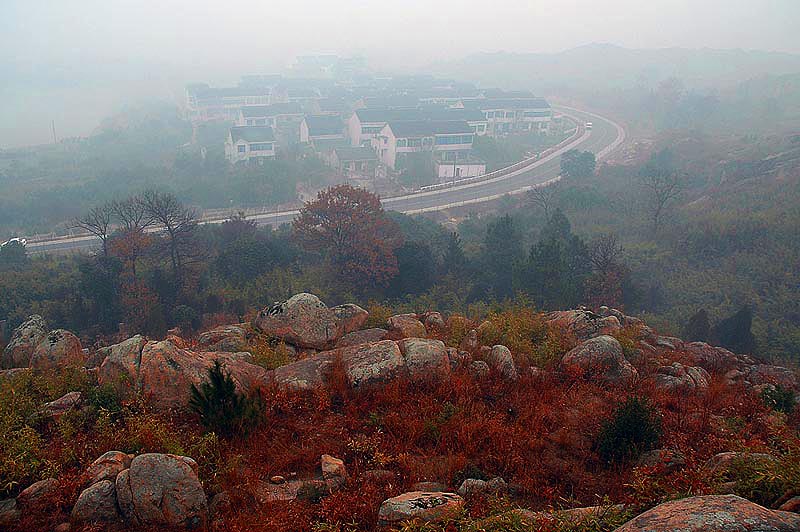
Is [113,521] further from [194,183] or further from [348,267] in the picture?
[194,183]

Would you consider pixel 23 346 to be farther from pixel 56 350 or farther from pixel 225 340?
pixel 225 340

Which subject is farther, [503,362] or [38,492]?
[503,362]

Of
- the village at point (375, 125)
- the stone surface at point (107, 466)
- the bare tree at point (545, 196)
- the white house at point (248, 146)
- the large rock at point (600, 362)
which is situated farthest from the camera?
the white house at point (248, 146)

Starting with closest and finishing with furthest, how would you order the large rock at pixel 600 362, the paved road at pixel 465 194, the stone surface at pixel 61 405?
1. the stone surface at pixel 61 405
2. the large rock at pixel 600 362
3. the paved road at pixel 465 194

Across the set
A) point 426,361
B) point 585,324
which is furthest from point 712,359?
point 426,361

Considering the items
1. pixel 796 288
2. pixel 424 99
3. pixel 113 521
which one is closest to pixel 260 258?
pixel 113 521

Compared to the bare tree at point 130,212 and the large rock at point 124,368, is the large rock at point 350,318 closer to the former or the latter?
the large rock at point 124,368

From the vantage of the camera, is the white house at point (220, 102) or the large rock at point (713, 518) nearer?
the large rock at point (713, 518)

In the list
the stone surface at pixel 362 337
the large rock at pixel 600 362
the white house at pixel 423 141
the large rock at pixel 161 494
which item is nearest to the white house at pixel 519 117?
the white house at pixel 423 141
